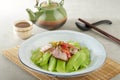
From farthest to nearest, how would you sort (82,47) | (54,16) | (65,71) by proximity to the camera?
(54,16) < (82,47) < (65,71)

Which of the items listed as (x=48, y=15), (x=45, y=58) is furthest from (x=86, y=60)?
(x=48, y=15)

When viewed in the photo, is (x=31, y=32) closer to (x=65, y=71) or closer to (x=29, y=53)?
(x=29, y=53)

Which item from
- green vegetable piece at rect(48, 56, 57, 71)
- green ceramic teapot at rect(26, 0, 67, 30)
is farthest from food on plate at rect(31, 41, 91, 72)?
green ceramic teapot at rect(26, 0, 67, 30)

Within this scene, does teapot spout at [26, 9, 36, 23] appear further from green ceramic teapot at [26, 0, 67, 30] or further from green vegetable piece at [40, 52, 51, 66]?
green vegetable piece at [40, 52, 51, 66]

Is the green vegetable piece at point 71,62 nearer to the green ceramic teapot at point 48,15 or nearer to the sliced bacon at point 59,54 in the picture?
the sliced bacon at point 59,54

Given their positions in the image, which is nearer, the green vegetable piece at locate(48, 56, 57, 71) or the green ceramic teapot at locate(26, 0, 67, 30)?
the green vegetable piece at locate(48, 56, 57, 71)

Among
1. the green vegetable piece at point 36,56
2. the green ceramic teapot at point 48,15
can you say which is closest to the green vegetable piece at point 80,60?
the green vegetable piece at point 36,56

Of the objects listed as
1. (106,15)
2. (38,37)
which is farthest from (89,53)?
(106,15)
